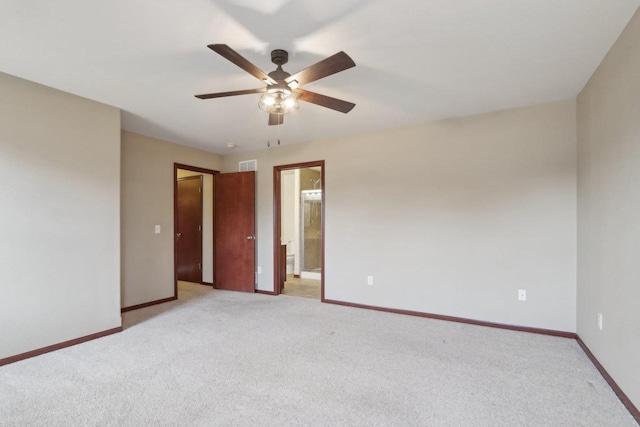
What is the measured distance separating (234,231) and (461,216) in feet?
11.8

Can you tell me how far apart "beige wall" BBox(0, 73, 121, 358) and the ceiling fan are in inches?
66.8

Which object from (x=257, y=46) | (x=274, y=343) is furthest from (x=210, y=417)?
(x=257, y=46)

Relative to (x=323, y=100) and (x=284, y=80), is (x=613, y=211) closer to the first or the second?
(x=323, y=100)

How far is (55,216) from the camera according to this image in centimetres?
291

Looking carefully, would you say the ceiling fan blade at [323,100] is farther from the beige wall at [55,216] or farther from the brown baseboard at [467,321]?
the brown baseboard at [467,321]

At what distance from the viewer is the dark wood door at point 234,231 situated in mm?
5238

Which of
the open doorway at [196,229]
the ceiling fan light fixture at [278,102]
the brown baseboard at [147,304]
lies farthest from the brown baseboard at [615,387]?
the open doorway at [196,229]

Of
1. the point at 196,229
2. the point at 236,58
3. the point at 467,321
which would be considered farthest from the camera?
the point at 196,229

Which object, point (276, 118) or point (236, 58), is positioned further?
point (276, 118)

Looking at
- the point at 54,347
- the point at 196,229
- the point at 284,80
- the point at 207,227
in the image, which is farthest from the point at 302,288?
the point at 284,80

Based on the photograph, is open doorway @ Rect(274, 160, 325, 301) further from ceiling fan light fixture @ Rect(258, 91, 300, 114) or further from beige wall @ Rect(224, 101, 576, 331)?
ceiling fan light fixture @ Rect(258, 91, 300, 114)

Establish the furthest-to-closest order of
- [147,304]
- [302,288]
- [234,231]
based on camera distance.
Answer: [302,288], [234,231], [147,304]

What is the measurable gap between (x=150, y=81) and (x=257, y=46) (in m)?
1.16

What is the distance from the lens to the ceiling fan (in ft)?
6.02
